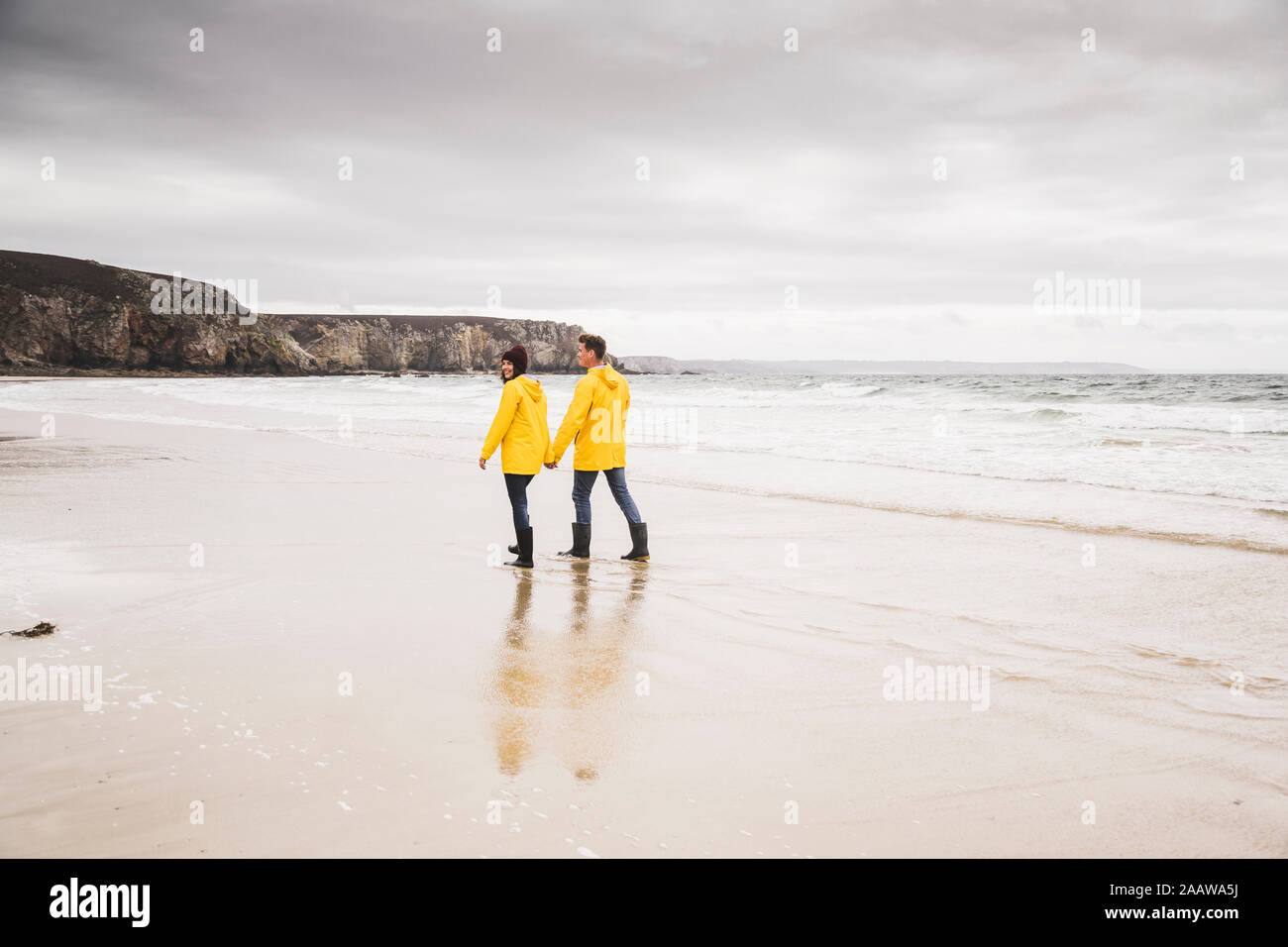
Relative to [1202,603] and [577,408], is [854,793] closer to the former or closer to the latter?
[1202,603]

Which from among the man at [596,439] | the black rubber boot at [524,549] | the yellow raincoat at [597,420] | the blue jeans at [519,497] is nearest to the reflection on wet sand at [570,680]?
the black rubber boot at [524,549]

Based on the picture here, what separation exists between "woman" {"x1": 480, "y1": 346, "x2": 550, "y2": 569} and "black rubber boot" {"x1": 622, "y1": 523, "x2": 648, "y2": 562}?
93 cm

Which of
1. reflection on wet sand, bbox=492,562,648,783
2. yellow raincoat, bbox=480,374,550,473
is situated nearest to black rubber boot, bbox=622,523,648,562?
yellow raincoat, bbox=480,374,550,473

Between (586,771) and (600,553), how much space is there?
15.2 feet

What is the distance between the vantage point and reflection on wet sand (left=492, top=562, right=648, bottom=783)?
3375 millimetres

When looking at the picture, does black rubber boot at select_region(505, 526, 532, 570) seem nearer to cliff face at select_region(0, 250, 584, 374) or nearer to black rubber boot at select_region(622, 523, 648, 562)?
black rubber boot at select_region(622, 523, 648, 562)

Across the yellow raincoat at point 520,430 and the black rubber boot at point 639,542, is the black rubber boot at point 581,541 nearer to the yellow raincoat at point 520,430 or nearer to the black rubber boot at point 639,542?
the black rubber boot at point 639,542

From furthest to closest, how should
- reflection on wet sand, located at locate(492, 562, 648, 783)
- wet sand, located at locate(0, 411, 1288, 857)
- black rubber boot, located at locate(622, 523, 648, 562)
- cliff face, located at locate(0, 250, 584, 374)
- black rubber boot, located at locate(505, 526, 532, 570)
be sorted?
cliff face, located at locate(0, 250, 584, 374)
black rubber boot, located at locate(622, 523, 648, 562)
black rubber boot, located at locate(505, 526, 532, 570)
reflection on wet sand, located at locate(492, 562, 648, 783)
wet sand, located at locate(0, 411, 1288, 857)

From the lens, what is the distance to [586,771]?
315 cm

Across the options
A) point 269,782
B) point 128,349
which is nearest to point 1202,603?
point 269,782

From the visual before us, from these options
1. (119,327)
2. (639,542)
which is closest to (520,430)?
(639,542)

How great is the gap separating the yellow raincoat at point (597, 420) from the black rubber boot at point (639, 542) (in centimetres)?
62

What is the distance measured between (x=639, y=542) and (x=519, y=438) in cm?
140
